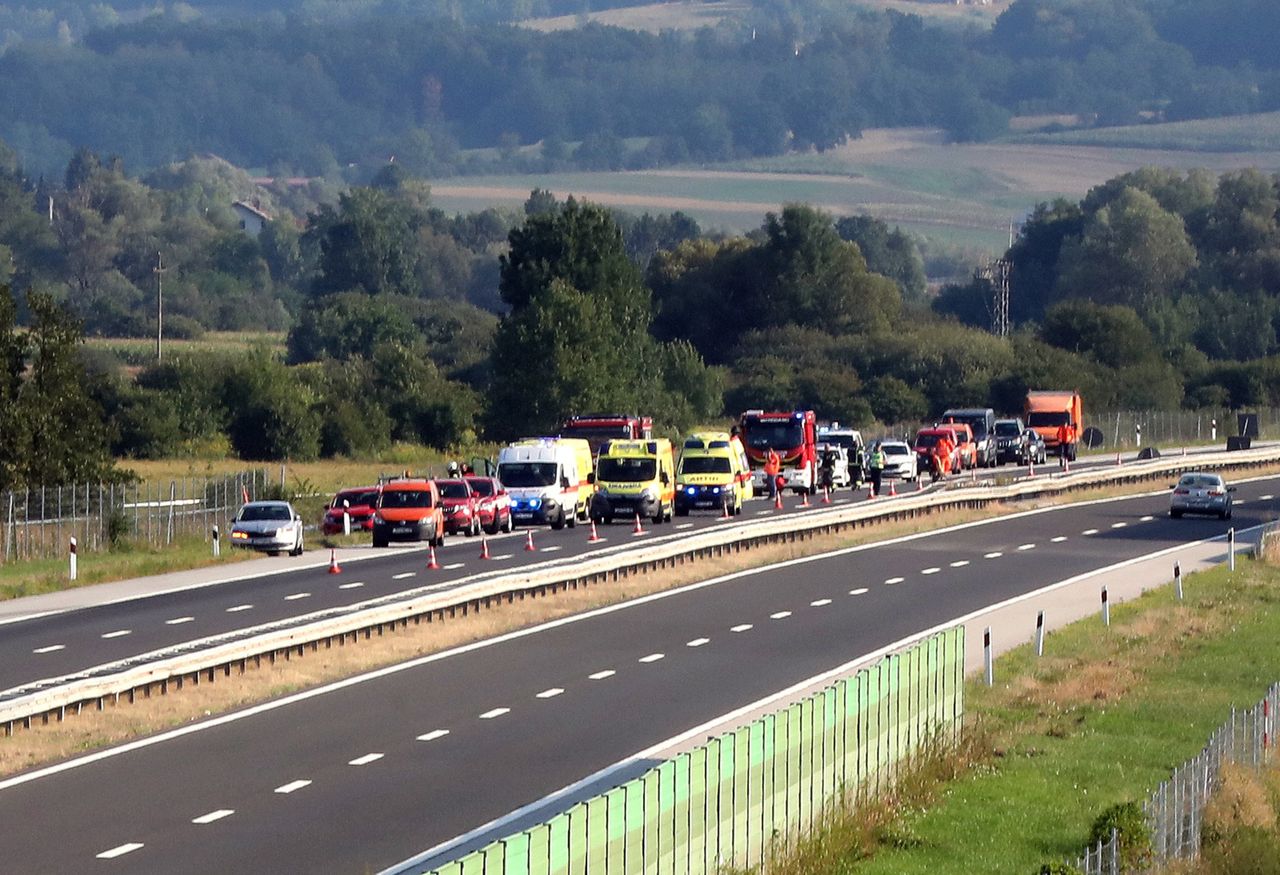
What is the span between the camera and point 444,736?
25.2 meters

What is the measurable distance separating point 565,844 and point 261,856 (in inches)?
215

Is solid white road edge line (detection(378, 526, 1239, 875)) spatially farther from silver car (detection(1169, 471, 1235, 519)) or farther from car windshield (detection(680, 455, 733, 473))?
silver car (detection(1169, 471, 1235, 519))

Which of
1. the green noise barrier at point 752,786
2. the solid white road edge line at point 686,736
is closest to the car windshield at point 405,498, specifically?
the solid white road edge line at point 686,736

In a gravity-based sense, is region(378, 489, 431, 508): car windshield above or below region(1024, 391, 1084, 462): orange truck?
below

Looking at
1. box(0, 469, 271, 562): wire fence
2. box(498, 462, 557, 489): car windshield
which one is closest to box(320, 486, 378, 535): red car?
box(0, 469, 271, 562): wire fence

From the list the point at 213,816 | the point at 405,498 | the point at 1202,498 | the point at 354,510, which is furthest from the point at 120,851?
the point at 1202,498

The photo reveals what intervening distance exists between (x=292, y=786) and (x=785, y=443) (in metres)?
50.2

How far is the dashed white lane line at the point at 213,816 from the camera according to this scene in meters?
20.2

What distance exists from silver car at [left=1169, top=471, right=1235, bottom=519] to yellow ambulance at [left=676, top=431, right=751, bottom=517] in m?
12.3

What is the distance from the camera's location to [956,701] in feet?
83.9

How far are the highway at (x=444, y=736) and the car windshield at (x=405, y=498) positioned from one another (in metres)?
11.8

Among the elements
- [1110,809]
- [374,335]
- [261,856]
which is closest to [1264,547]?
[1110,809]

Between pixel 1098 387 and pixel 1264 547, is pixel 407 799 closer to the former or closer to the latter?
pixel 1264 547

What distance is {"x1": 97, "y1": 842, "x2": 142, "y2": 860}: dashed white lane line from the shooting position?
61.4ft
